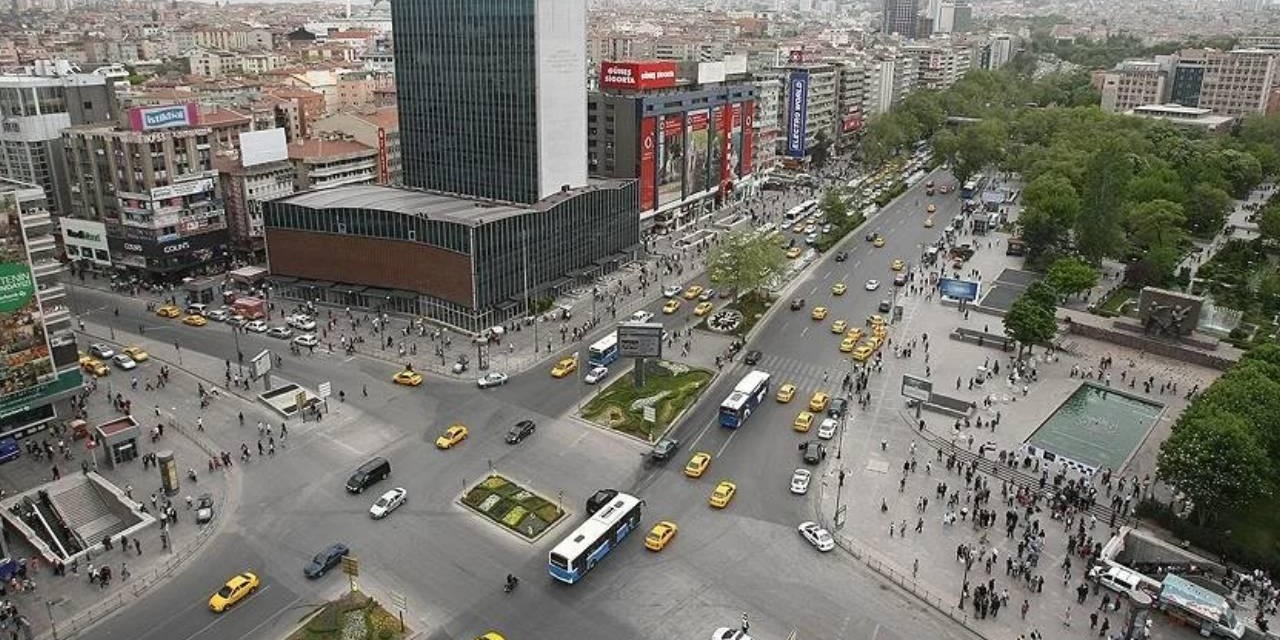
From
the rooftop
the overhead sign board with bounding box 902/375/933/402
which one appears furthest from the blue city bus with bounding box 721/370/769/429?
the rooftop

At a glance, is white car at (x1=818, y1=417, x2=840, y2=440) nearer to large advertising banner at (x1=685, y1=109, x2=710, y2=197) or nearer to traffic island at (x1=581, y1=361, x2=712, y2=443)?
traffic island at (x1=581, y1=361, x2=712, y2=443)

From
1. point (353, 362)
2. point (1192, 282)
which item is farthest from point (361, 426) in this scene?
point (1192, 282)

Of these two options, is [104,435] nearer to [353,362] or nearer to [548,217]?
[353,362]

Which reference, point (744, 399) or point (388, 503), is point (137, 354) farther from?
point (744, 399)

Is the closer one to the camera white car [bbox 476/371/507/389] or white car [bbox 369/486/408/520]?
white car [bbox 369/486/408/520]

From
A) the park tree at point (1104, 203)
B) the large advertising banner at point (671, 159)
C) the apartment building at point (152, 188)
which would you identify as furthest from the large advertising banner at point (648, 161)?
the park tree at point (1104, 203)

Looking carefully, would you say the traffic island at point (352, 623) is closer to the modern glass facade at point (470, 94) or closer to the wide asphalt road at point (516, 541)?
the wide asphalt road at point (516, 541)

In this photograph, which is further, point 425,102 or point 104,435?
point 425,102
